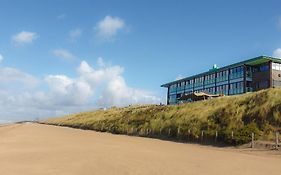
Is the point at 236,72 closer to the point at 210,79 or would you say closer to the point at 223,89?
the point at 223,89

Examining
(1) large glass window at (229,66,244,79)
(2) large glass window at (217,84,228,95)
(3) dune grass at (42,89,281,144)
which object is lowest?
(3) dune grass at (42,89,281,144)

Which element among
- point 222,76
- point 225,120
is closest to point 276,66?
point 222,76

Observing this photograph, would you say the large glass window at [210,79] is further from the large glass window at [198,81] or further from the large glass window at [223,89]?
the large glass window at [223,89]

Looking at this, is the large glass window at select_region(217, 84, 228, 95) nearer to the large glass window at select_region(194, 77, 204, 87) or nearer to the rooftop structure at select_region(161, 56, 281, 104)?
the rooftop structure at select_region(161, 56, 281, 104)

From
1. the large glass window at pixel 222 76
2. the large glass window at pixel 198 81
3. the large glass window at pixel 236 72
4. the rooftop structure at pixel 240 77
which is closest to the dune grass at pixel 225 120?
the rooftop structure at pixel 240 77

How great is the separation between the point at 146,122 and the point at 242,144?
21.1 metres

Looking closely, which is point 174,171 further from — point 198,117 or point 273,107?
point 198,117

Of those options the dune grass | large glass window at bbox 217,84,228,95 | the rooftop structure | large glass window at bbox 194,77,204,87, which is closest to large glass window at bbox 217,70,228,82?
the rooftop structure

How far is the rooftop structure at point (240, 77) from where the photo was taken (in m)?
62.1

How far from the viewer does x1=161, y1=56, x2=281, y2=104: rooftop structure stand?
204 ft

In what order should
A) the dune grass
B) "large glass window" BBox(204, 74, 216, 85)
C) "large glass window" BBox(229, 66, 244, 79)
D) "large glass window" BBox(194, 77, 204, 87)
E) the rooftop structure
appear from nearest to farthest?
the dune grass → the rooftop structure → "large glass window" BBox(229, 66, 244, 79) → "large glass window" BBox(204, 74, 216, 85) → "large glass window" BBox(194, 77, 204, 87)

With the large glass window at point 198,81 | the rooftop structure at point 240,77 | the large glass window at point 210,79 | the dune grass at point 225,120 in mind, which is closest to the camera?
the dune grass at point 225,120

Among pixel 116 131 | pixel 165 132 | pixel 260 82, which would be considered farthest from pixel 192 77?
pixel 165 132

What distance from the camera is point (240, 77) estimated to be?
67.6 meters
